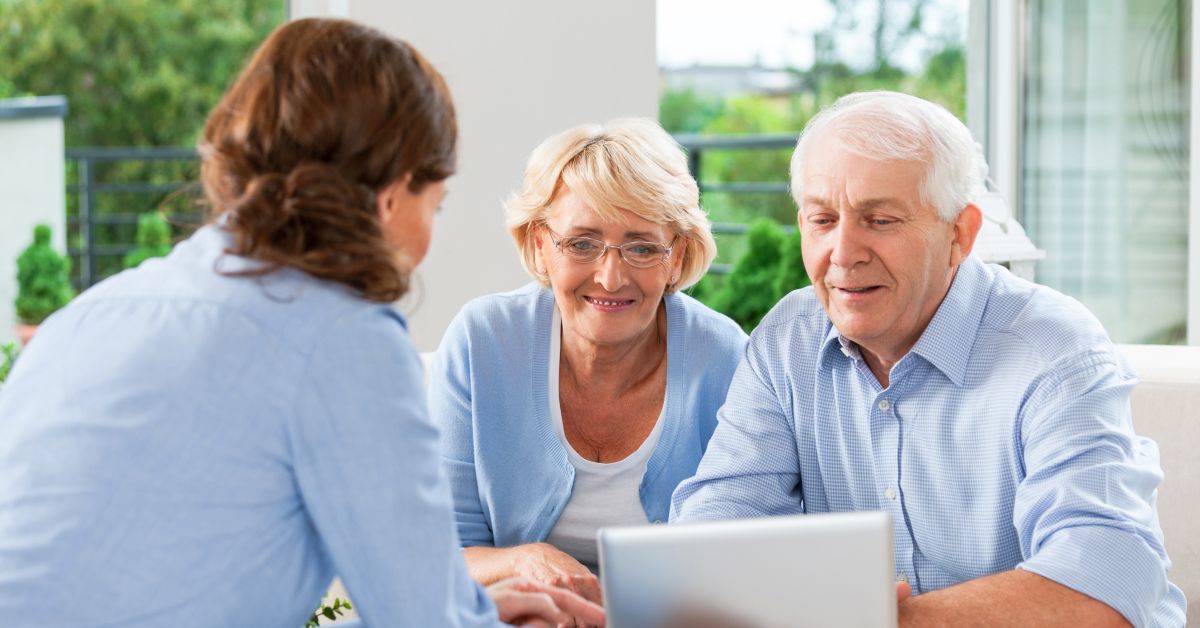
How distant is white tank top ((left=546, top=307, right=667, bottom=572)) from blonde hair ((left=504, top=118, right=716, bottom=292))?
313 mm

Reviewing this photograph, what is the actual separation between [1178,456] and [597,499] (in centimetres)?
96

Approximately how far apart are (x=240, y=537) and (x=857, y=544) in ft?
2.03

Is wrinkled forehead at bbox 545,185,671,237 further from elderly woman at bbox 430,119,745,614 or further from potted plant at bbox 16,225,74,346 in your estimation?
potted plant at bbox 16,225,74,346

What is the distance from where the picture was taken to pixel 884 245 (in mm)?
1879

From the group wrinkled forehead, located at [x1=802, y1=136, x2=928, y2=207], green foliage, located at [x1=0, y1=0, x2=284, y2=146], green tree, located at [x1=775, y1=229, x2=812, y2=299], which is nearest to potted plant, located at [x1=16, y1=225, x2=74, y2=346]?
green foliage, located at [x1=0, y1=0, x2=284, y2=146]

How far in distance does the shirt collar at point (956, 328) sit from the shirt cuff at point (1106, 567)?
1.08 feet

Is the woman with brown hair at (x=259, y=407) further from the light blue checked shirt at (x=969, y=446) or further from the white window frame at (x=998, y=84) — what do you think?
the white window frame at (x=998, y=84)

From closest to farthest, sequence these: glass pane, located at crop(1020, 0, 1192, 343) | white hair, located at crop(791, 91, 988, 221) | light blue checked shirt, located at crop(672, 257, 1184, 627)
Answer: light blue checked shirt, located at crop(672, 257, 1184, 627), white hair, located at crop(791, 91, 988, 221), glass pane, located at crop(1020, 0, 1192, 343)

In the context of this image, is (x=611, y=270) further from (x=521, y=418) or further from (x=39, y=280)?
(x=39, y=280)

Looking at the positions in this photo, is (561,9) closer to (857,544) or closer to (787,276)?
(787,276)

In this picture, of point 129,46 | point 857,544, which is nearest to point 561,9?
point 857,544

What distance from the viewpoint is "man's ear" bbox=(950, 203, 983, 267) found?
1910 mm

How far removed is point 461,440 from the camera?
7.37 feet

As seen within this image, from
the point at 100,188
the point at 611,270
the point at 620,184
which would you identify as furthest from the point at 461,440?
the point at 100,188
